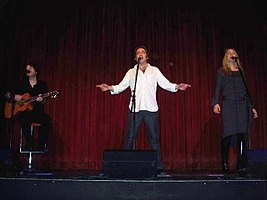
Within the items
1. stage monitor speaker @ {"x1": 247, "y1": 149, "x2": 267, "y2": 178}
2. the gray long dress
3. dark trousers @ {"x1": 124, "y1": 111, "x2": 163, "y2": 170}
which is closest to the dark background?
dark trousers @ {"x1": 124, "y1": 111, "x2": 163, "y2": 170}

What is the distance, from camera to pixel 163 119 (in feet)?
23.6

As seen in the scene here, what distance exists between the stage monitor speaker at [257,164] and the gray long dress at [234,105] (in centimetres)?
98

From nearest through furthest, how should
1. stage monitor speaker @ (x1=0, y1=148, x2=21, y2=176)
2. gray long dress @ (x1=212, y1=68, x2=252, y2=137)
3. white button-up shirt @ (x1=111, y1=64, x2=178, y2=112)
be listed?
1. stage monitor speaker @ (x1=0, y1=148, x2=21, y2=176)
2. gray long dress @ (x1=212, y1=68, x2=252, y2=137)
3. white button-up shirt @ (x1=111, y1=64, x2=178, y2=112)

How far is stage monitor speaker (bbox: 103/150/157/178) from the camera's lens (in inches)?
145

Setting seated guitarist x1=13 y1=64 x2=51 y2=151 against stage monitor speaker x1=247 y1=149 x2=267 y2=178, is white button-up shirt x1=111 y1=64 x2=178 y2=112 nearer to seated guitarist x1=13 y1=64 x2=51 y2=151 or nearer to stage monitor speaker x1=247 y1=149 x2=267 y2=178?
seated guitarist x1=13 y1=64 x2=51 y2=151

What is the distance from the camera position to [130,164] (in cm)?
370

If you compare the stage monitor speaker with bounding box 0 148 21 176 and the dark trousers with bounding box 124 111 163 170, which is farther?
the dark trousers with bounding box 124 111 163 170

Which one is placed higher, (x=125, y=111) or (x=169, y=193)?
→ (x=125, y=111)

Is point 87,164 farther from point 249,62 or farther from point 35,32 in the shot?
point 249,62

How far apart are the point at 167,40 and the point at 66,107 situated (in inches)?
93.3

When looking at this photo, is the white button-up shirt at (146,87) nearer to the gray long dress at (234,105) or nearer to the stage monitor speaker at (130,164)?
the gray long dress at (234,105)

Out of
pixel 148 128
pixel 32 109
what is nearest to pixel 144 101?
pixel 148 128

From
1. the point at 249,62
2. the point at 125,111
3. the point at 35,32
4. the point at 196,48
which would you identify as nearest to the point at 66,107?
the point at 125,111

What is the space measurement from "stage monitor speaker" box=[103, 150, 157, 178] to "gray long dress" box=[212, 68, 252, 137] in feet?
5.27
